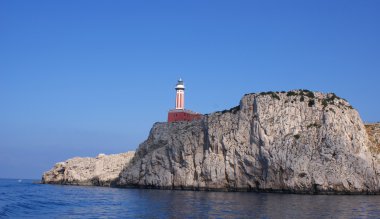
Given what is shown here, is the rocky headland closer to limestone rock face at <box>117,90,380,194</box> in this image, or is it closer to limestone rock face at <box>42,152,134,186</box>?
limestone rock face at <box>117,90,380,194</box>

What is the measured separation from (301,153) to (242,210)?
1046 inches

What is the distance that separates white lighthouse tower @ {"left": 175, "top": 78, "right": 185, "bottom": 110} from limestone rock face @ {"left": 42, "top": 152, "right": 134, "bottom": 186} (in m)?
14.6

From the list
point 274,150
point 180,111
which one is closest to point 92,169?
point 180,111

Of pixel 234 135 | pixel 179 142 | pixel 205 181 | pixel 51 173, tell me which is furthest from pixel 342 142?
pixel 51 173

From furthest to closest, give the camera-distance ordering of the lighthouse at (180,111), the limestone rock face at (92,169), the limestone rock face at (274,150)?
the limestone rock face at (92,169), the lighthouse at (180,111), the limestone rock face at (274,150)

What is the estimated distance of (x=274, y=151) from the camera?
213 feet

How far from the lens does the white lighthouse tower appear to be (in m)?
96.2

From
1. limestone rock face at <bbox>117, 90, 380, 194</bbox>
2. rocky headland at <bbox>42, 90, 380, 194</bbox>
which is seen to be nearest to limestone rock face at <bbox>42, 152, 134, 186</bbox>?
rocky headland at <bbox>42, 90, 380, 194</bbox>

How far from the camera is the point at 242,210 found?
3944cm

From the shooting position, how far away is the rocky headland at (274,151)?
6150 cm

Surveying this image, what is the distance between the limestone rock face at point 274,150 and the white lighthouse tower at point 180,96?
15.2 metres

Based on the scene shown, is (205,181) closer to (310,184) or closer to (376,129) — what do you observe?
(310,184)

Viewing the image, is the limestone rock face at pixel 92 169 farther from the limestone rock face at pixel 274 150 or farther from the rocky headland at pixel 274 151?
the limestone rock face at pixel 274 150

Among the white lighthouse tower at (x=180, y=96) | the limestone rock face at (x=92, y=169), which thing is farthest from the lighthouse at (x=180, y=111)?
the limestone rock face at (x=92, y=169)
